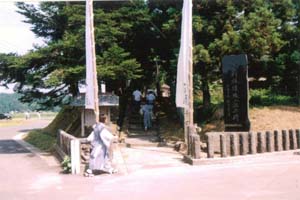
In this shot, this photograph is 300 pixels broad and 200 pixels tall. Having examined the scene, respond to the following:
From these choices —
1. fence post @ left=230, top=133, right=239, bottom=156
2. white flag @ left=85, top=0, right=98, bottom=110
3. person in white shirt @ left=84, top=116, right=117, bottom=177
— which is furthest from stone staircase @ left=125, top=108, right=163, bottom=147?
person in white shirt @ left=84, top=116, right=117, bottom=177

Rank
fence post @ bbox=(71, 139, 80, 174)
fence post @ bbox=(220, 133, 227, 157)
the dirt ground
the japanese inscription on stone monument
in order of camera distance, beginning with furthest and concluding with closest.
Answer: the dirt ground, the japanese inscription on stone monument, fence post @ bbox=(220, 133, 227, 157), fence post @ bbox=(71, 139, 80, 174)

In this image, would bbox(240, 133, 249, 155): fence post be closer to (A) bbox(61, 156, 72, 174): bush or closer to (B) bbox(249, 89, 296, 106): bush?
(A) bbox(61, 156, 72, 174): bush

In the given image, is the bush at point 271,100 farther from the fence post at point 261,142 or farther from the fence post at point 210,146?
the fence post at point 210,146

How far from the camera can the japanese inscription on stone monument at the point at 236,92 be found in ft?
A: 52.1

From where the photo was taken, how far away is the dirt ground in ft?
60.8

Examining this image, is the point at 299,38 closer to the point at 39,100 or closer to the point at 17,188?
the point at 39,100

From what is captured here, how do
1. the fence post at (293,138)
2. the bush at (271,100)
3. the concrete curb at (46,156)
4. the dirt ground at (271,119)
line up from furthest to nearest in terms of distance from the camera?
the bush at (271,100), the dirt ground at (271,119), the concrete curb at (46,156), the fence post at (293,138)

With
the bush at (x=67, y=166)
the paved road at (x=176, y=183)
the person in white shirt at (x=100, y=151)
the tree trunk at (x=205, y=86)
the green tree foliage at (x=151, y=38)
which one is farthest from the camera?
the tree trunk at (x=205, y=86)

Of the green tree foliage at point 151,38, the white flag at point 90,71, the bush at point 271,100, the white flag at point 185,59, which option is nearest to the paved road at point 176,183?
the white flag at point 90,71

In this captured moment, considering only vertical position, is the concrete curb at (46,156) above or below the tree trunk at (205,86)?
below

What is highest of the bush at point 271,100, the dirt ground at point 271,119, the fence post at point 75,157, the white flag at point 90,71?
the white flag at point 90,71

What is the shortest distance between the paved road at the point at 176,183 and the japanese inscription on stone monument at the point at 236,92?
2385mm

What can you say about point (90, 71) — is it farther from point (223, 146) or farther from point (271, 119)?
point (271, 119)

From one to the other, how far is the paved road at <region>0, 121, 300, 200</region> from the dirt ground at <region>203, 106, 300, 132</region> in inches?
179
